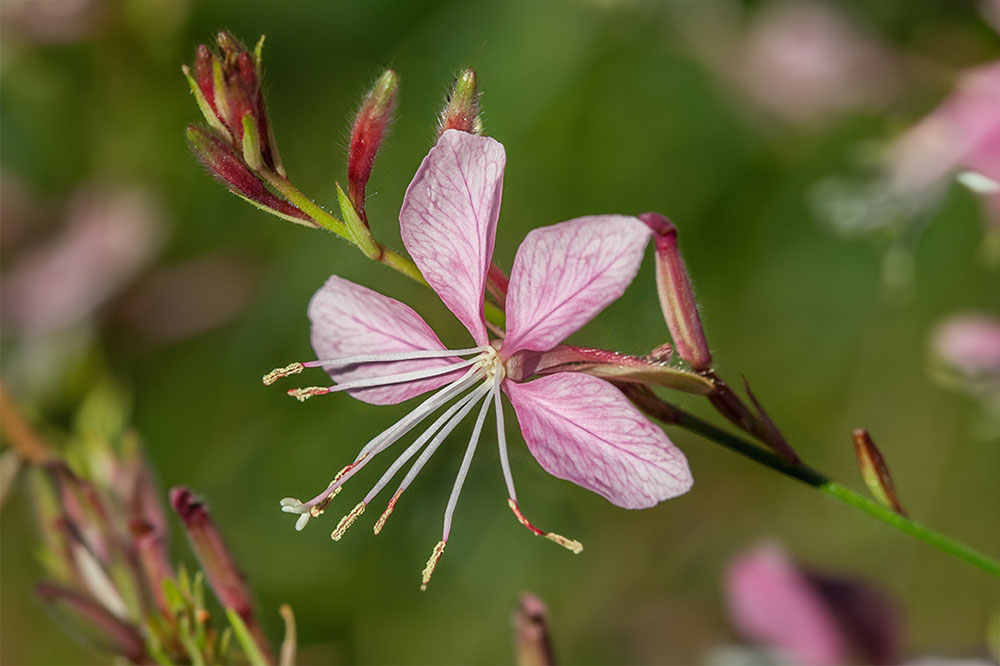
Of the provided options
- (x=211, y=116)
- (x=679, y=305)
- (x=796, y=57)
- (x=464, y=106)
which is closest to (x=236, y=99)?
(x=211, y=116)

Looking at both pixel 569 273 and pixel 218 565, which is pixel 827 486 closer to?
pixel 569 273

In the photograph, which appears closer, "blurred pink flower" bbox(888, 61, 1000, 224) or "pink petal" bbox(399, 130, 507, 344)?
"pink petal" bbox(399, 130, 507, 344)

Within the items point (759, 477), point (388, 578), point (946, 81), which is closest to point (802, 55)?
point (946, 81)

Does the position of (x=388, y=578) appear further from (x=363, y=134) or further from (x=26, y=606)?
(x=363, y=134)

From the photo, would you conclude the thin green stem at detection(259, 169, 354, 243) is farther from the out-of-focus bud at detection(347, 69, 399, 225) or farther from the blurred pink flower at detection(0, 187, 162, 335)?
the blurred pink flower at detection(0, 187, 162, 335)

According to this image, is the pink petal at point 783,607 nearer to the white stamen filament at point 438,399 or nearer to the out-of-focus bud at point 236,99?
the white stamen filament at point 438,399

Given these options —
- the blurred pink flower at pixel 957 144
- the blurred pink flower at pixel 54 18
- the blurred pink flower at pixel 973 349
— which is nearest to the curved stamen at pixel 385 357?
the blurred pink flower at pixel 957 144

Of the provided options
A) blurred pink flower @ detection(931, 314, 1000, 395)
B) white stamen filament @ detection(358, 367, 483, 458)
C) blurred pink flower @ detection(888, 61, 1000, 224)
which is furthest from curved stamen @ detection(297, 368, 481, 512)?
blurred pink flower @ detection(931, 314, 1000, 395)
